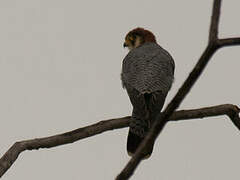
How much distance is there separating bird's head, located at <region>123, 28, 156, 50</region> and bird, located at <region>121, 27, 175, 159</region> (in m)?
0.74

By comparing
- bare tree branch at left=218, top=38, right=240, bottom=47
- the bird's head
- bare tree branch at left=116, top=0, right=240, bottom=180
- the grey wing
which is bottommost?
the bird's head

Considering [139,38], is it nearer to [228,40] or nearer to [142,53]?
[142,53]

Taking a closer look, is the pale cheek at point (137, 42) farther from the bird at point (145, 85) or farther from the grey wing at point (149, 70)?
the grey wing at point (149, 70)

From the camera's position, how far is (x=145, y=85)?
6254 mm

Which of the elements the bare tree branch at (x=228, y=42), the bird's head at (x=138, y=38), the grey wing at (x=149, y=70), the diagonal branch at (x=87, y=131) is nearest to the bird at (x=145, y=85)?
the grey wing at (x=149, y=70)

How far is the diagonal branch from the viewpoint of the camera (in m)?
4.62

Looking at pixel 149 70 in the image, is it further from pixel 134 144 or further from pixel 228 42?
pixel 228 42

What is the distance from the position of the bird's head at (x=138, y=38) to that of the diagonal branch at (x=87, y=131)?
242cm

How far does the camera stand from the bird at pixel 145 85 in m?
6.11

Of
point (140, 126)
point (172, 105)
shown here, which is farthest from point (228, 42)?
point (140, 126)

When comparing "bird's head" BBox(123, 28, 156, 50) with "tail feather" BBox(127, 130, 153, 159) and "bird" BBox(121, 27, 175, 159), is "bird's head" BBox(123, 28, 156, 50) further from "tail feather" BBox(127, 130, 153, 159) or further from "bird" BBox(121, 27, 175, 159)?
"tail feather" BBox(127, 130, 153, 159)

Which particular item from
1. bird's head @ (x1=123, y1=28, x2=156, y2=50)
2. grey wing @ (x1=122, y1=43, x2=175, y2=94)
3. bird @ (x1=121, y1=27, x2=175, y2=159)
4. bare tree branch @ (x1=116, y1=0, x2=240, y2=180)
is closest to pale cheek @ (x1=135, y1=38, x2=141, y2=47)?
bird's head @ (x1=123, y1=28, x2=156, y2=50)

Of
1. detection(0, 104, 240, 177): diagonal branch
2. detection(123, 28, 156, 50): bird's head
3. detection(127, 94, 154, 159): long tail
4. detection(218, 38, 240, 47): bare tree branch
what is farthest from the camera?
detection(123, 28, 156, 50): bird's head

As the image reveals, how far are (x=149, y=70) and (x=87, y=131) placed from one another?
1.57m
